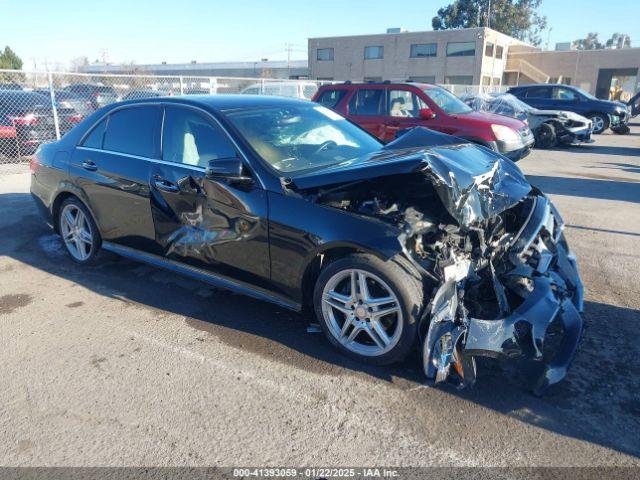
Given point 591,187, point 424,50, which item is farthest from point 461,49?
point 591,187

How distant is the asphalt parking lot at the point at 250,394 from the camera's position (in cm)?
260

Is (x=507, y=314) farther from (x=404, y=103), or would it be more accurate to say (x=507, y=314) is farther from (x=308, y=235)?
(x=404, y=103)

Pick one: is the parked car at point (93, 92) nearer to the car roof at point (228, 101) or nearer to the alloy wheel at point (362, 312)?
the car roof at point (228, 101)

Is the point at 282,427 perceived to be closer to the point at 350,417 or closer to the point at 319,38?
the point at 350,417

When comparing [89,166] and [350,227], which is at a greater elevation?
[89,166]

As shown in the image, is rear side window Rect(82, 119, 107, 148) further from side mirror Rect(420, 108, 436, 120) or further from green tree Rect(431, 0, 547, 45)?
green tree Rect(431, 0, 547, 45)

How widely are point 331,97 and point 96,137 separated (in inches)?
252

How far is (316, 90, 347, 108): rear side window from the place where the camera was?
406 inches

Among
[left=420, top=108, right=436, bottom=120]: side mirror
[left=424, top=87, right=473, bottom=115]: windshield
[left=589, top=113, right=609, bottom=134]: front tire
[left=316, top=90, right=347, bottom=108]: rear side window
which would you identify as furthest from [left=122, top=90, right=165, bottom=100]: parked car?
[left=589, top=113, right=609, bottom=134]: front tire

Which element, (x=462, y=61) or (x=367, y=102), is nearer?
(x=367, y=102)

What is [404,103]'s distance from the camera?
387 inches

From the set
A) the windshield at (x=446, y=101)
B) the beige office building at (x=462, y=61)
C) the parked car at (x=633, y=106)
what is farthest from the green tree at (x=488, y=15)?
the windshield at (x=446, y=101)

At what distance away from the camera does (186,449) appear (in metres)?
2.62

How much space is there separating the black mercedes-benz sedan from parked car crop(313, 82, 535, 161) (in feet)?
16.7
